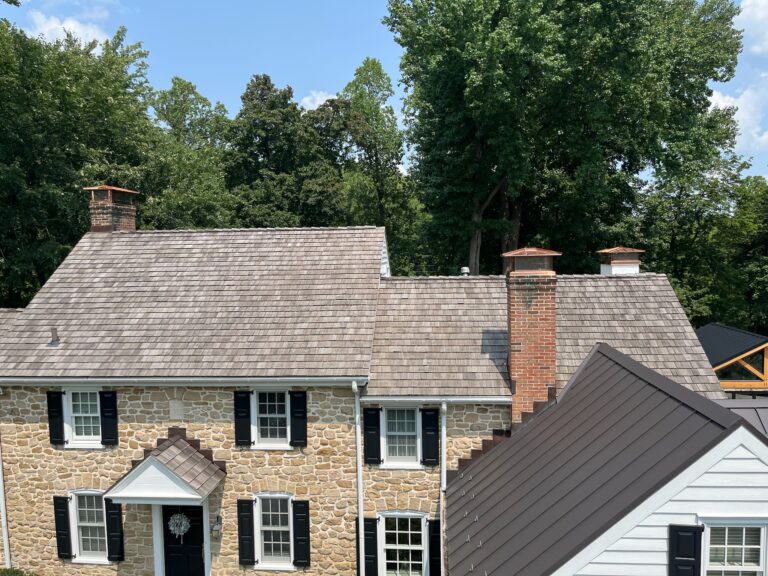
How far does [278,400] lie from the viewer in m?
11.7

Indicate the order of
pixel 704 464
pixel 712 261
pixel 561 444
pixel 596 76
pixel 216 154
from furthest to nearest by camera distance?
pixel 216 154 < pixel 712 261 < pixel 596 76 < pixel 561 444 < pixel 704 464

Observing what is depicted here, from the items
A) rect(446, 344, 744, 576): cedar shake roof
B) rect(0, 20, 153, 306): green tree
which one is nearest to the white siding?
rect(446, 344, 744, 576): cedar shake roof

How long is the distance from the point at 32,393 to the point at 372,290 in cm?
758

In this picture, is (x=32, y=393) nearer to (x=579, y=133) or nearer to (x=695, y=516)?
(x=695, y=516)

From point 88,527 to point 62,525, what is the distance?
0.53 meters

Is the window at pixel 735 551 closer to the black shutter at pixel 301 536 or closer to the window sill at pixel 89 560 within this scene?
the black shutter at pixel 301 536

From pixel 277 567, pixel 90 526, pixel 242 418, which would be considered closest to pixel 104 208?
pixel 242 418

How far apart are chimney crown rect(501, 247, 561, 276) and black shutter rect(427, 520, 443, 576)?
17.2ft

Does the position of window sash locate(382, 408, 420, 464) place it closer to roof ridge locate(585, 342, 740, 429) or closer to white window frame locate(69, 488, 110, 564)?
roof ridge locate(585, 342, 740, 429)

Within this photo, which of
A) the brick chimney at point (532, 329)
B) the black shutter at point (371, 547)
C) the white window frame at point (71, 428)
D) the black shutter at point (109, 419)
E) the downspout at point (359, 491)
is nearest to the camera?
the brick chimney at point (532, 329)

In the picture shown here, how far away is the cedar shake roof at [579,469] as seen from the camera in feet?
19.5

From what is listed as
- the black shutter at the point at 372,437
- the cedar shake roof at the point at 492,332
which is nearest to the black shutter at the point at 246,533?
the black shutter at the point at 372,437

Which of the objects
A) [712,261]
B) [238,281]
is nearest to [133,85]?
[238,281]

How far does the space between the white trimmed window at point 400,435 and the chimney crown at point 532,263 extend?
349 centimetres
